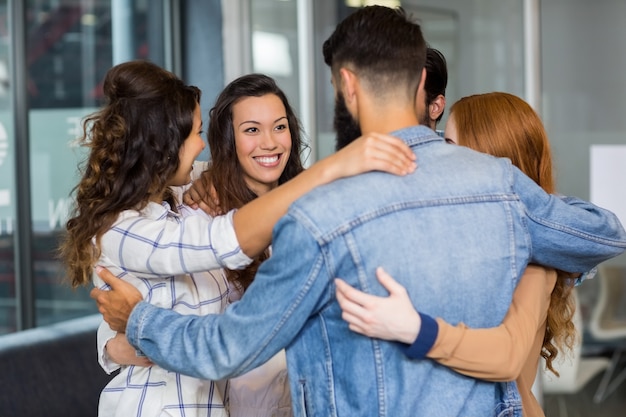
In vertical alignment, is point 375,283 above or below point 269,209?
below

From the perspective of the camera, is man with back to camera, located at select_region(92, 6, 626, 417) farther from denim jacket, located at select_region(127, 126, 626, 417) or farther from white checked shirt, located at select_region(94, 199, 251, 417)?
white checked shirt, located at select_region(94, 199, 251, 417)

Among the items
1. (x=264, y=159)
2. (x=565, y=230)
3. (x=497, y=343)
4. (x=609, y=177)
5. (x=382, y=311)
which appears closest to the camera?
(x=382, y=311)

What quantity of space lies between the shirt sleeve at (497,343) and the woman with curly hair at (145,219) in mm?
513

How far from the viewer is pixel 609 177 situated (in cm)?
436

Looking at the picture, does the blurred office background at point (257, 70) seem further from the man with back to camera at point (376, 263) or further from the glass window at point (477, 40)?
the man with back to camera at point (376, 263)

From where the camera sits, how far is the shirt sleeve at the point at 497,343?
1.57 metres

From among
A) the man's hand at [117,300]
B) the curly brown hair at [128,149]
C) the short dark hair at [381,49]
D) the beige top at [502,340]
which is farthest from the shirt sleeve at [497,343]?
the curly brown hair at [128,149]

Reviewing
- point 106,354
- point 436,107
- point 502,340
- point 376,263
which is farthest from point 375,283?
point 436,107

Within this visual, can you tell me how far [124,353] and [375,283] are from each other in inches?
27.0

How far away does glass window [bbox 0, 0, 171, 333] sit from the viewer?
192 inches

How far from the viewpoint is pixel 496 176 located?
1.64 m

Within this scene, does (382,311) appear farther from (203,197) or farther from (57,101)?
(57,101)

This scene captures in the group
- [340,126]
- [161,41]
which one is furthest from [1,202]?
[340,126]

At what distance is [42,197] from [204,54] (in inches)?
52.9
